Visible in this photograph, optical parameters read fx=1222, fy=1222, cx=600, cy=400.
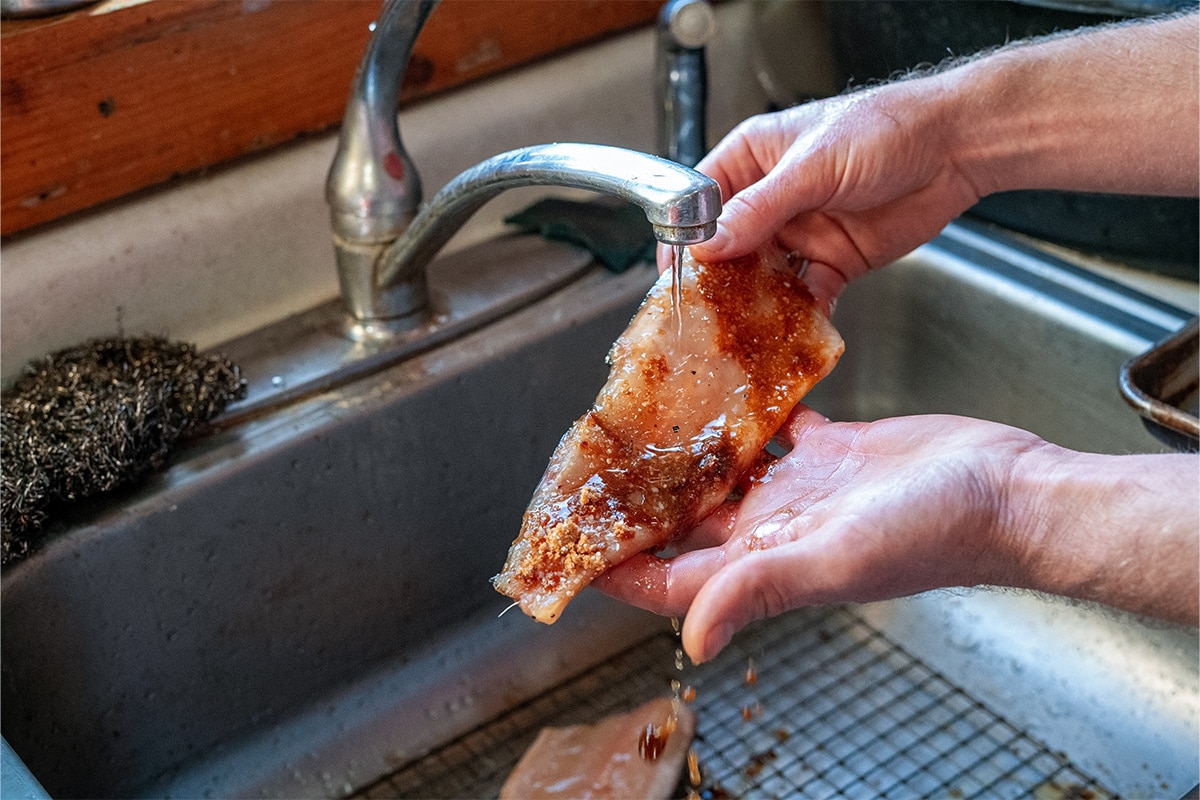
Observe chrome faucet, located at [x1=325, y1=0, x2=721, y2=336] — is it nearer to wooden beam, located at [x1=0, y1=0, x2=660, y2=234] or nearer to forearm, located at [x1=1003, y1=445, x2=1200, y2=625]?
wooden beam, located at [x1=0, y1=0, x2=660, y2=234]

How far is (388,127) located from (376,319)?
7.6 inches

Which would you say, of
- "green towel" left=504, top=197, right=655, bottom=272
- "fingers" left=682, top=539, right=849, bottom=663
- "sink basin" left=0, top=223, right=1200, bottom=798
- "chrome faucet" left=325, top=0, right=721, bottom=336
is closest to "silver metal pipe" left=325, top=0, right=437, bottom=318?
"chrome faucet" left=325, top=0, right=721, bottom=336

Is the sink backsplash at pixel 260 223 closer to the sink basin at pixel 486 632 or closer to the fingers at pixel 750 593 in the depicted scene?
the sink basin at pixel 486 632

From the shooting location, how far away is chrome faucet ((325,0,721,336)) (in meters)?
0.86

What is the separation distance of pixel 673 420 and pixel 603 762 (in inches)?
12.9

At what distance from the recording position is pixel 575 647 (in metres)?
1.24

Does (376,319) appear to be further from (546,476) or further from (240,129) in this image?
(546,476)

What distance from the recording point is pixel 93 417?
39.0 inches

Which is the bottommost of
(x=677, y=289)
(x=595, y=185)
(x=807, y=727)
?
(x=807, y=727)

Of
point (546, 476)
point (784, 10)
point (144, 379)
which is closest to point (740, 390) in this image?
point (546, 476)

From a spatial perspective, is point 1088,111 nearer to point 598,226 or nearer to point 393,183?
point 598,226

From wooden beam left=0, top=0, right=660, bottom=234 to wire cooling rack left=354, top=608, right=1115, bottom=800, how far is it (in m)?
0.61

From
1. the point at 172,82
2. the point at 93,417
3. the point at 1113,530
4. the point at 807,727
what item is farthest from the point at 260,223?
the point at 1113,530

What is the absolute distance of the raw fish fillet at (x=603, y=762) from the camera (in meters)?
1.04
